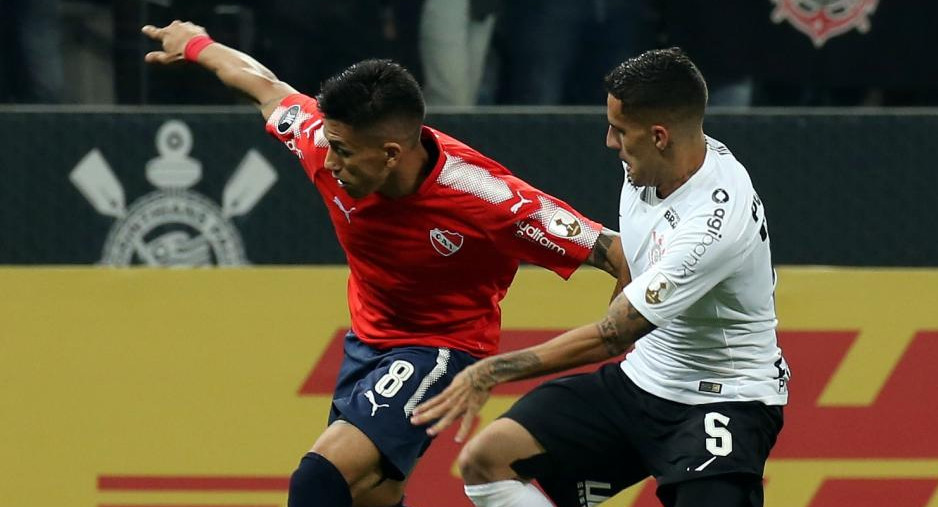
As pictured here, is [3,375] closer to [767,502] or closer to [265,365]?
[265,365]

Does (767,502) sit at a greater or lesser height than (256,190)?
→ lesser

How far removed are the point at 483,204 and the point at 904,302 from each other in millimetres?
1956

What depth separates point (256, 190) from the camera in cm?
735

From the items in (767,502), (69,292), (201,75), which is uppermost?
(201,75)

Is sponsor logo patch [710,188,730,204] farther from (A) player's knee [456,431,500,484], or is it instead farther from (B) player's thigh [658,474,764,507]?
(A) player's knee [456,431,500,484]

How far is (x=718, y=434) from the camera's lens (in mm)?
4582

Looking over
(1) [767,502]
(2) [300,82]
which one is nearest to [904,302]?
(1) [767,502]

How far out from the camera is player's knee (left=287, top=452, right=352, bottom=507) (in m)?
4.72

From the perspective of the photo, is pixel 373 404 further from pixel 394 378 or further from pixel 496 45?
pixel 496 45

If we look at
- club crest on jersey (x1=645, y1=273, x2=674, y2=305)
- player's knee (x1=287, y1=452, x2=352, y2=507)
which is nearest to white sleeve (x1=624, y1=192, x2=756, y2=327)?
club crest on jersey (x1=645, y1=273, x2=674, y2=305)

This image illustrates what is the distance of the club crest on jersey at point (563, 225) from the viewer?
186 inches

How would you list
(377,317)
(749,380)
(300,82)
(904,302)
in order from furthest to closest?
(300,82)
(904,302)
(377,317)
(749,380)

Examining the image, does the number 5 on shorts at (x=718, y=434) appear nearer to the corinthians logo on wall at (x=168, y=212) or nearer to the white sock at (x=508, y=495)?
the white sock at (x=508, y=495)

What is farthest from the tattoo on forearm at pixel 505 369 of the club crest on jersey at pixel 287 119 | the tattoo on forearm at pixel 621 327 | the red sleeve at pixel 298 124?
the club crest on jersey at pixel 287 119
